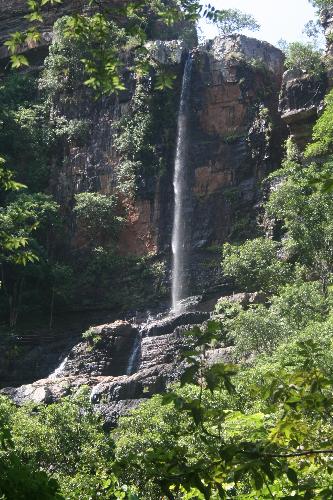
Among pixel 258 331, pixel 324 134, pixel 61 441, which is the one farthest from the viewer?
pixel 324 134

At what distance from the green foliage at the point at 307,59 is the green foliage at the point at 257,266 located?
323 inches

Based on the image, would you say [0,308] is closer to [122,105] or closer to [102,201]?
[102,201]

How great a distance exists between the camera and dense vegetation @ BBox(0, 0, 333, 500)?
2.35 m

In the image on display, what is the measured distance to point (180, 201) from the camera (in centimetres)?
2575

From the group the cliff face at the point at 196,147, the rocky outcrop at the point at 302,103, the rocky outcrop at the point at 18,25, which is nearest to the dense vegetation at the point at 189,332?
the cliff face at the point at 196,147

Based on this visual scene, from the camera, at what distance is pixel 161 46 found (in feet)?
90.2

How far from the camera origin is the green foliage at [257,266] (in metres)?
18.8

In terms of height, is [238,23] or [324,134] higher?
[238,23]

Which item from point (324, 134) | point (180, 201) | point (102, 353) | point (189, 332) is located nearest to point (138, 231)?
point (180, 201)

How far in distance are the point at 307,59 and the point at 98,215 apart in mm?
9456

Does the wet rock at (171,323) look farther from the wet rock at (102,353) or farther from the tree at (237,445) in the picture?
the tree at (237,445)

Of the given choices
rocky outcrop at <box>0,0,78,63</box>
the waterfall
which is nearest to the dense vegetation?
rocky outcrop at <box>0,0,78,63</box>

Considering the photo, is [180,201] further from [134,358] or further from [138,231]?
[134,358]

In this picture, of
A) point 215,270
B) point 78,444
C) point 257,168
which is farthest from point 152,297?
point 78,444
